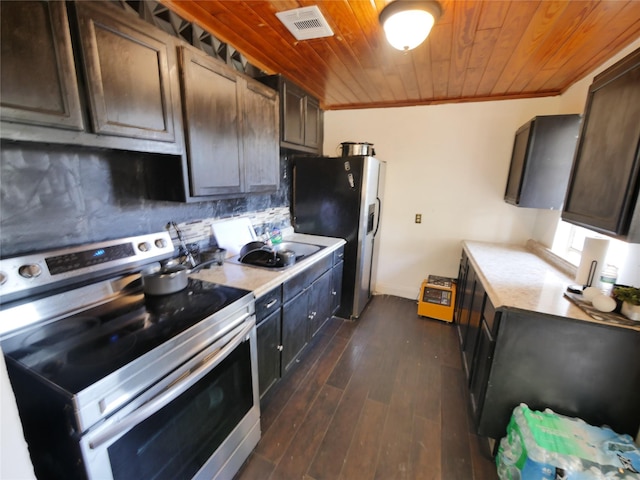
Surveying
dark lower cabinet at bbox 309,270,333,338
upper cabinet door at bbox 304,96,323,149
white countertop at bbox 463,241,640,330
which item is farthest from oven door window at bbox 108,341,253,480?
upper cabinet door at bbox 304,96,323,149

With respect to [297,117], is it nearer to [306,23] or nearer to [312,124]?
[312,124]

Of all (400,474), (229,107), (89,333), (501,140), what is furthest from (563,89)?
(89,333)

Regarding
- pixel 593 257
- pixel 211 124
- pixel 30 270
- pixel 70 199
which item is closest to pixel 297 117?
pixel 211 124

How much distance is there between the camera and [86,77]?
96 centimetres

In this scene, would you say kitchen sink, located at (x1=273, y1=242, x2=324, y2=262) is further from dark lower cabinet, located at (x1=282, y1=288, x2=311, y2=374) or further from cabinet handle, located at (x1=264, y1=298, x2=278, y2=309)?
cabinet handle, located at (x1=264, y1=298, x2=278, y2=309)

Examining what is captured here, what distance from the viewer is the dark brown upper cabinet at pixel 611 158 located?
109cm

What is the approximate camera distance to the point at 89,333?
3.17 feet

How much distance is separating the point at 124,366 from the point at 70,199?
2.80 ft

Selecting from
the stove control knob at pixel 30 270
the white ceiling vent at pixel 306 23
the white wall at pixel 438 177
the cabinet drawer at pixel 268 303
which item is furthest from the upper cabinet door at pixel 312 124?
the stove control knob at pixel 30 270

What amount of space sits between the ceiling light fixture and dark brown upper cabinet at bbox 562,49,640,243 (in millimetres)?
857

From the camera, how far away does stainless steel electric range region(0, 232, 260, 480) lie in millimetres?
756

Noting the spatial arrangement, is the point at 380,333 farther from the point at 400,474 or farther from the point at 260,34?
the point at 260,34

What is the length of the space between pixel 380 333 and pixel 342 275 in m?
0.67

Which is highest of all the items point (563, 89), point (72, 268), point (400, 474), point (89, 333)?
point (563, 89)
